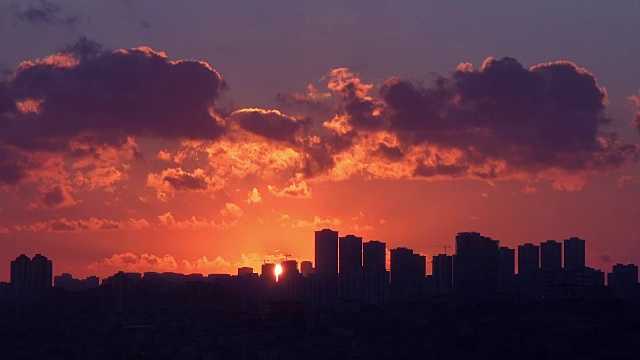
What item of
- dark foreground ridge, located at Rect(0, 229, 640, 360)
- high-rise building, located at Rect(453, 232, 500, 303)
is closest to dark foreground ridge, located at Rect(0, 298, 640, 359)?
dark foreground ridge, located at Rect(0, 229, 640, 360)

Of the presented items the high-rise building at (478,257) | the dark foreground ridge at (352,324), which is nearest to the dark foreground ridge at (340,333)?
the dark foreground ridge at (352,324)

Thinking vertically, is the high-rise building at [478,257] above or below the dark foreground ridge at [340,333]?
above

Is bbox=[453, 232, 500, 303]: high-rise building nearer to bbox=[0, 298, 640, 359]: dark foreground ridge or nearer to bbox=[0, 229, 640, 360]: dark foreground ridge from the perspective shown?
bbox=[0, 229, 640, 360]: dark foreground ridge

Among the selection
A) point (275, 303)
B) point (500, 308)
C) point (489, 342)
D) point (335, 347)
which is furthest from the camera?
point (275, 303)

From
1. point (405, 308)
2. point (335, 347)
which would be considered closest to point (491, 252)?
point (405, 308)

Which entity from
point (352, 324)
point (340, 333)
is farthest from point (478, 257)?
point (340, 333)

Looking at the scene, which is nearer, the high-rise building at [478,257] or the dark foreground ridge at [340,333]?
the dark foreground ridge at [340,333]

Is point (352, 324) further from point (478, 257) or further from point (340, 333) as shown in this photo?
point (478, 257)

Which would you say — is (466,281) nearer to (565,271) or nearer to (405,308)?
(565,271)

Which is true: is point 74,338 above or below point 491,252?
below

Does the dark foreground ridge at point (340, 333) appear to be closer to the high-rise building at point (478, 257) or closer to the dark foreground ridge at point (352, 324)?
the dark foreground ridge at point (352, 324)

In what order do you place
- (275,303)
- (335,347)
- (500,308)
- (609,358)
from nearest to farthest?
1. (609,358)
2. (335,347)
3. (500,308)
4. (275,303)
